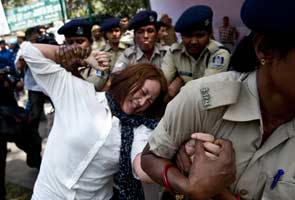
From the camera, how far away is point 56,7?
265 inches

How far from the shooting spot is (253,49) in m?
1.12

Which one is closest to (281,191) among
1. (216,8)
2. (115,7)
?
(216,8)

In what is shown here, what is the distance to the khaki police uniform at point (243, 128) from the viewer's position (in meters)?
1.08

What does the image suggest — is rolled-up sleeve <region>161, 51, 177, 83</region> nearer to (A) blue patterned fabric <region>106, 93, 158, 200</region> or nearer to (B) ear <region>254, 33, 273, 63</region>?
(A) blue patterned fabric <region>106, 93, 158, 200</region>

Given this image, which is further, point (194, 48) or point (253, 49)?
point (194, 48)

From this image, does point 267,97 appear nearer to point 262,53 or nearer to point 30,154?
Answer: point 262,53

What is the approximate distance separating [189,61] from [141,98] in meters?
1.17

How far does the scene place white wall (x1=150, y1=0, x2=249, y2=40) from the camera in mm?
6402

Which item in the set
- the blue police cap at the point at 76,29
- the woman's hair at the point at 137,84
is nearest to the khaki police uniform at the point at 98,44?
→ the blue police cap at the point at 76,29

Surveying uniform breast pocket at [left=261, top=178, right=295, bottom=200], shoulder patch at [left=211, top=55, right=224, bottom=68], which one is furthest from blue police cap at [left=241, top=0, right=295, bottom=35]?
shoulder patch at [left=211, top=55, right=224, bottom=68]

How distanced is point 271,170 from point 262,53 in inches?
13.8

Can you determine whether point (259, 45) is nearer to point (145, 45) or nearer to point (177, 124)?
point (177, 124)

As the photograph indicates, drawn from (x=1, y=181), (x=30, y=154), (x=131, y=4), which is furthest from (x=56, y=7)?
(x=131, y=4)

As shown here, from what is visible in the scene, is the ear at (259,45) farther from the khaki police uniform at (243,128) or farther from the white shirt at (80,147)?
the white shirt at (80,147)
